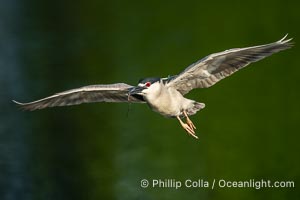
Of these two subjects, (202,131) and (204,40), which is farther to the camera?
(204,40)

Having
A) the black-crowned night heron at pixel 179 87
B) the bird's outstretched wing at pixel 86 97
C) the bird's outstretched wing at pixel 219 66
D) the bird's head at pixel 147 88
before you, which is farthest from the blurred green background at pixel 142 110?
the bird's head at pixel 147 88

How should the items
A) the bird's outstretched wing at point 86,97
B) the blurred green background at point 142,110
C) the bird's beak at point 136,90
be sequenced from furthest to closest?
the blurred green background at point 142,110 → the bird's outstretched wing at point 86,97 → the bird's beak at point 136,90

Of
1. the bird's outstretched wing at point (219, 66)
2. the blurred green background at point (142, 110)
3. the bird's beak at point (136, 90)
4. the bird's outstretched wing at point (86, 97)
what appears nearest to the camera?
the bird's beak at point (136, 90)

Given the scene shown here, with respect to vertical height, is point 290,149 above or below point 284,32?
below

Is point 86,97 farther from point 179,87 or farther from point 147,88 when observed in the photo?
point 147,88

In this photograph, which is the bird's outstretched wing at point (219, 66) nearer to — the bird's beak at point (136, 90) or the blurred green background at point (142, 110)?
the bird's beak at point (136, 90)

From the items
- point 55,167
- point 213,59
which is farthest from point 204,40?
point 213,59

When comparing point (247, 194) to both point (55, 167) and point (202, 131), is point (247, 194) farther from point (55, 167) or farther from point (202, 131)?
point (55, 167)
